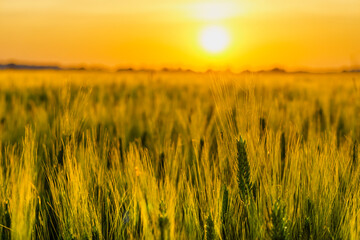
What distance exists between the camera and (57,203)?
149cm

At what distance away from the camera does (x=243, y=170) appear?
4.41ft

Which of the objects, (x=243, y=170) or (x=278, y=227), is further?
(x=243, y=170)

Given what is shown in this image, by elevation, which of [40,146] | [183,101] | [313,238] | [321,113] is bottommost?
[313,238]

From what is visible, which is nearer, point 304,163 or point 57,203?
point 57,203

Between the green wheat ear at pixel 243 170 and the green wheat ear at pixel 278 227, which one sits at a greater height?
the green wheat ear at pixel 243 170

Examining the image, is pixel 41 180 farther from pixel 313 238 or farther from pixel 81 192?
pixel 313 238

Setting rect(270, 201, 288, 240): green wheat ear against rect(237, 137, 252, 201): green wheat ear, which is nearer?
rect(270, 201, 288, 240): green wheat ear

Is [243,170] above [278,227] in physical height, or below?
above

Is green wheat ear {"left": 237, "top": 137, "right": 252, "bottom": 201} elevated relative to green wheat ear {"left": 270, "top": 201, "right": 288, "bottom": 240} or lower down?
elevated

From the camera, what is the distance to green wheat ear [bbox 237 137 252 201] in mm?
1343

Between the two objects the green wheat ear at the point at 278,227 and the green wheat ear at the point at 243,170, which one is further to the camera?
the green wheat ear at the point at 243,170

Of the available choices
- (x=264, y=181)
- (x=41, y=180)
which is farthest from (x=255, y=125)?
(x=41, y=180)

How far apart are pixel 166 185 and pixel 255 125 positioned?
1.31 feet

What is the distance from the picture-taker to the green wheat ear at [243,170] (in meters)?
1.34
